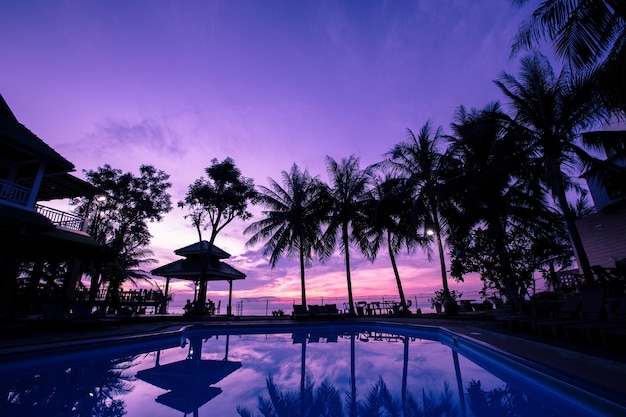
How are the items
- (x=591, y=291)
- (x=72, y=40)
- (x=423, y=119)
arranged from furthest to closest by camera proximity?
(x=423, y=119)
(x=72, y=40)
(x=591, y=291)

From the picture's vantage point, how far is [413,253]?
20828mm

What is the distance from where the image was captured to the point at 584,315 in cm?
733

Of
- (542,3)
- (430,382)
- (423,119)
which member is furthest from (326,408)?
(423,119)

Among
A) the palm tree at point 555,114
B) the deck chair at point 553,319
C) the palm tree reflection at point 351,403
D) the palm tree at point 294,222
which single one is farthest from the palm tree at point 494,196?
the palm tree at point 294,222

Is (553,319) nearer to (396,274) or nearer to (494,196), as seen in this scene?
(494,196)

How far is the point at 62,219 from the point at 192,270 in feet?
24.9

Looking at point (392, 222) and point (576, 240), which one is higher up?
point (392, 222)

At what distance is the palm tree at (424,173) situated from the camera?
1672 cm

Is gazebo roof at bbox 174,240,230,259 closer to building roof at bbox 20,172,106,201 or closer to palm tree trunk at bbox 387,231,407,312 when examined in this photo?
building roof at bbox 20,172,106,201

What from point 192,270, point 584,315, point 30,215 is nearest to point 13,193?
point 30,215

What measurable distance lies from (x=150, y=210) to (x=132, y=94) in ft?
41.0

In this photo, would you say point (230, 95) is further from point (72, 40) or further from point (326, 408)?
point (326, 408)

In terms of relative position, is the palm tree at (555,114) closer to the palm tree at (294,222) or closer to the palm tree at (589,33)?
the palm tree at (589,33)

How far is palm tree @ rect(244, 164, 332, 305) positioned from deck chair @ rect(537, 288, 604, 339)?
14.8 m
